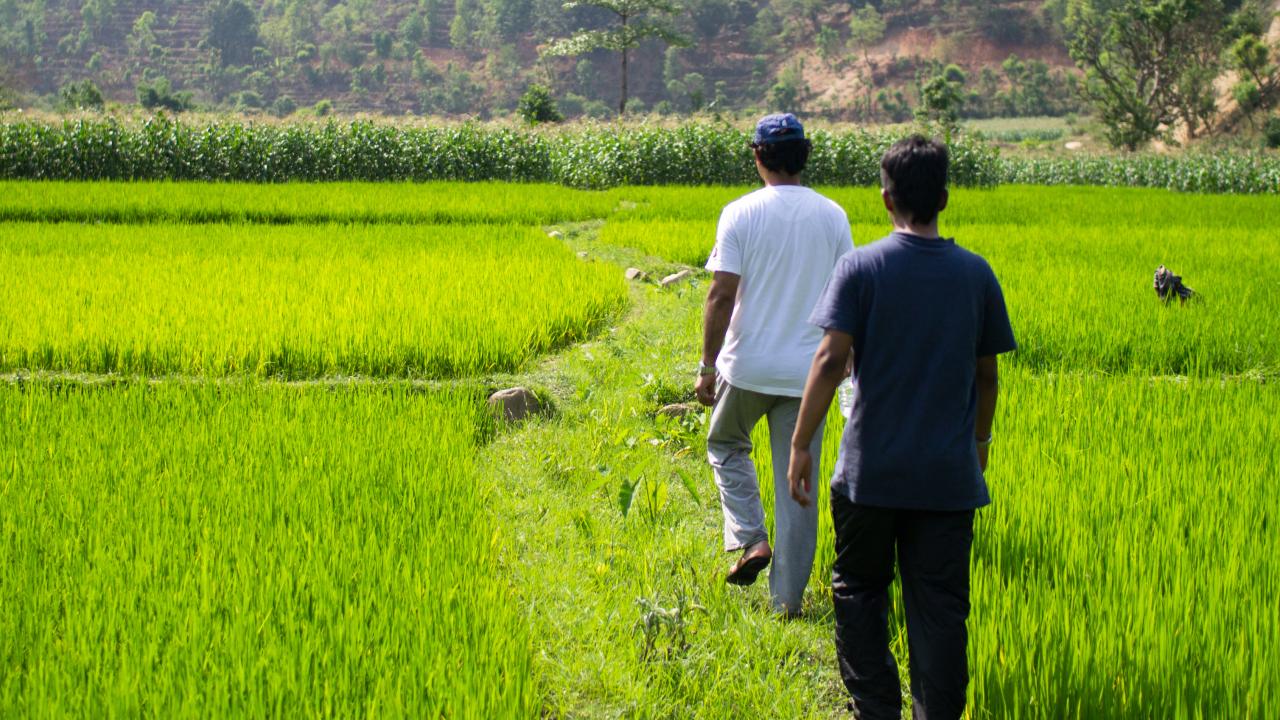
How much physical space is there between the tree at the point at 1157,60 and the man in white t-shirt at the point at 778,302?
1706 inches

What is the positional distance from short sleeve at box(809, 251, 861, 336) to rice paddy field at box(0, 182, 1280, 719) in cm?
85

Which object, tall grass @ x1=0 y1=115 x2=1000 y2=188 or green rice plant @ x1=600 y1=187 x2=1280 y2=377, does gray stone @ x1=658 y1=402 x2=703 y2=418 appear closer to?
green rice plant @ x1=600 y1=187 x2=1280 y2=377

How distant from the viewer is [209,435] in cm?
419

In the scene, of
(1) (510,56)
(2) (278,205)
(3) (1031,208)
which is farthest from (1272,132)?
(1) (510,56)

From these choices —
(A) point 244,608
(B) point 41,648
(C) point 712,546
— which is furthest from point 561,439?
(B) point 41,648

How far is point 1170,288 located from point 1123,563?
504 centimetres

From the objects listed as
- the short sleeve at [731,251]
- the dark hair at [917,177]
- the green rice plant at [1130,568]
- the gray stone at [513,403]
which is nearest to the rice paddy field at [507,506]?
the green rice plant at [1130,568]

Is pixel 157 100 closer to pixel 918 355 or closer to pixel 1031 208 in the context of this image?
pixel 1031 208

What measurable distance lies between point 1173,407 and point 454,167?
17.4m

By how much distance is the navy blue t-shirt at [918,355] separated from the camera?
2150 millimetres

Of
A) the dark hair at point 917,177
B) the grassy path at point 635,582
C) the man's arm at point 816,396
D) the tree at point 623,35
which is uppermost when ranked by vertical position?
the tree at point 623,35

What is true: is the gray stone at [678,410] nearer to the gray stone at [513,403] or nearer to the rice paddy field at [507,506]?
the rice paddy field at [507,506]

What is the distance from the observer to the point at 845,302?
7.18 ft

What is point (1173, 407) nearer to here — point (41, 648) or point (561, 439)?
point (561, 439)
